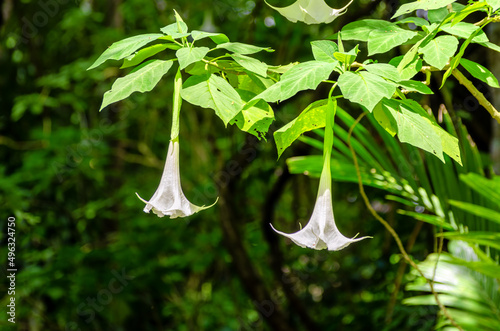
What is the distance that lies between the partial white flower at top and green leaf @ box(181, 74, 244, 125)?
52 millimetres

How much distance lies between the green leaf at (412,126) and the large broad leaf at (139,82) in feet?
0.80

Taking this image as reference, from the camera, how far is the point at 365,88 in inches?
18.9

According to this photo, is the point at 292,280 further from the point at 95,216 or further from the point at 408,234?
the point at 95,216

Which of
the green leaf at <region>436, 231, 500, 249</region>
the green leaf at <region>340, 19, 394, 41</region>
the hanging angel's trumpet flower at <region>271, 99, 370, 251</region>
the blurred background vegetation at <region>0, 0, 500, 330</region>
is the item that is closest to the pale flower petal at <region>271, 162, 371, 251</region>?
the hanging angel's trumpet flower at <region>271, 99, 370, 251</region>

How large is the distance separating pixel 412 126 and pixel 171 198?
0.26m

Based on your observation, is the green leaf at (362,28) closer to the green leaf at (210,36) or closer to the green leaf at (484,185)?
the green leaf at (210,36)

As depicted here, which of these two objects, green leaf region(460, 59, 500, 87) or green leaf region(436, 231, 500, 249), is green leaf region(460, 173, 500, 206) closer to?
green leaf region(436, 231, 500, 249)

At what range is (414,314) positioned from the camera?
176cm

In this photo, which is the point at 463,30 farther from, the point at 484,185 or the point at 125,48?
the point at 484,185

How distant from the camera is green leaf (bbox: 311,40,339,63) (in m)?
0.55

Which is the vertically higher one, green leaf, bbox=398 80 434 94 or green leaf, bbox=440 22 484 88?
green leaf, bbox=440 22 484 88

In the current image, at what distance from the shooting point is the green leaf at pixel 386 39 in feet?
1.86

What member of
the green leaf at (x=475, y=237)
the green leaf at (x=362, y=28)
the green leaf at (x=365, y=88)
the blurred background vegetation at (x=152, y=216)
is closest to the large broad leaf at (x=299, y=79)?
the green leaf at (x=365, y=88)

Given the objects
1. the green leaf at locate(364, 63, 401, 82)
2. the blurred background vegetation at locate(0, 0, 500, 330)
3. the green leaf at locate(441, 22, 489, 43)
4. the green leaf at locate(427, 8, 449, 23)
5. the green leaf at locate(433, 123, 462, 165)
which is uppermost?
the green leaf at locate(441, 22, 489, 43)
